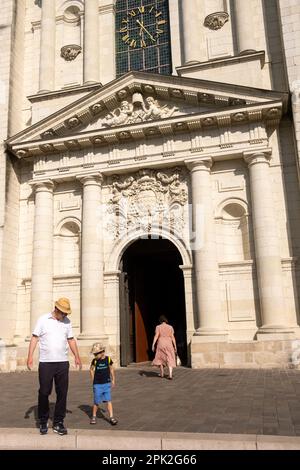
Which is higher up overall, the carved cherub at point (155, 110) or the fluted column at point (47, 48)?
the fluted column at point (47, 48)

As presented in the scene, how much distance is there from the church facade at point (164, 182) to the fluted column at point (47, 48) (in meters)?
0.10

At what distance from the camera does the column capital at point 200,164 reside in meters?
14.6

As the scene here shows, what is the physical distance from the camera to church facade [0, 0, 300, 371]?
13.7 meters

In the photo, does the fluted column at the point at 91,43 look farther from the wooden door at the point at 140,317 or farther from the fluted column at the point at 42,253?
the wooden door at the point at 140,317

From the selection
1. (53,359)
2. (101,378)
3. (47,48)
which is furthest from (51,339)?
(47,48)

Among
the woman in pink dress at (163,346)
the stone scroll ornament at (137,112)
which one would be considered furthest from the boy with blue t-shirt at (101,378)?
the stone scroll ornament at (137,112)

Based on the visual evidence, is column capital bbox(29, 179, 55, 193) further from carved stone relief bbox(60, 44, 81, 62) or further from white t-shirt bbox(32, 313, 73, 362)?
white t-shirt bbox(32, 313, 73, 362)

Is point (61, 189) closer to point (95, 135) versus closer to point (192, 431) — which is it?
point (95, 135)

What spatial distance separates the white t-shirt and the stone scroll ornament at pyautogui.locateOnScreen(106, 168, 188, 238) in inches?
368

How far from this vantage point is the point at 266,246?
1344 centimetres

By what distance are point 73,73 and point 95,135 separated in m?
4.54

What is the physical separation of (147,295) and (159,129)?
722cm

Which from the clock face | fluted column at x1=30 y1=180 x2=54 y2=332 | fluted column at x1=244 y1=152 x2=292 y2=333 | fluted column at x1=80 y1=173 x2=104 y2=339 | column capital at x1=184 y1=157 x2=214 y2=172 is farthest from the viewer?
the clock face

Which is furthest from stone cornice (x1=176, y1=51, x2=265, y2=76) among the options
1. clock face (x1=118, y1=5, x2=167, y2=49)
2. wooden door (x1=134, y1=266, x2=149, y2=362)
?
wooden door (x1=134, y1=266, x2=149, y2=362)
